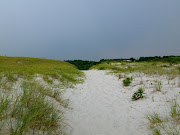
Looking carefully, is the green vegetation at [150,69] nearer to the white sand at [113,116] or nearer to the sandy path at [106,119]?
the white sand at [113,116]

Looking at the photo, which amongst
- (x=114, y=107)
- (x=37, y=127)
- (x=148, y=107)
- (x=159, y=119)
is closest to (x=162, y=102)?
(x=148, y=107)

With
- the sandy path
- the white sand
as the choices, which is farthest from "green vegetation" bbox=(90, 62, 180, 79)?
the sandy path

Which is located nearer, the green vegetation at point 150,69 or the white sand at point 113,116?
the white sand at point 113,116

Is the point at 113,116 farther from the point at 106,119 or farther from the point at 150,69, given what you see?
the point at 150,69

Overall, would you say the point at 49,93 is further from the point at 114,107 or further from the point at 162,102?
the point at 162,102

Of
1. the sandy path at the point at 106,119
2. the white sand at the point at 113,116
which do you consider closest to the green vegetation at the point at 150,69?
the white sand at the point at 113,116

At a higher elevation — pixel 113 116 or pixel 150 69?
pixel 150 69

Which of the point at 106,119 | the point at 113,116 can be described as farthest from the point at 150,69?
the point at 106,119

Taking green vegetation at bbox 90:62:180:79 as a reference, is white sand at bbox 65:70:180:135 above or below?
below

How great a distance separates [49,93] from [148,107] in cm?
431

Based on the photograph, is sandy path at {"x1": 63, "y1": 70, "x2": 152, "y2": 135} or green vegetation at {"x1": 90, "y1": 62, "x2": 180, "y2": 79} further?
green vegetation at {"x1": 90, "y1": 62, "x2": 180, "y2": 79}

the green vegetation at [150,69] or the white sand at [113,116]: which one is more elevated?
the green vegetation at [150,69]

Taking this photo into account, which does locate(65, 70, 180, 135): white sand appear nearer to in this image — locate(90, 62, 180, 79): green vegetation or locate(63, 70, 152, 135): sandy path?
locate(63, 70, 152, 135): sandy path

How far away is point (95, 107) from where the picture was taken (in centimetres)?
494
